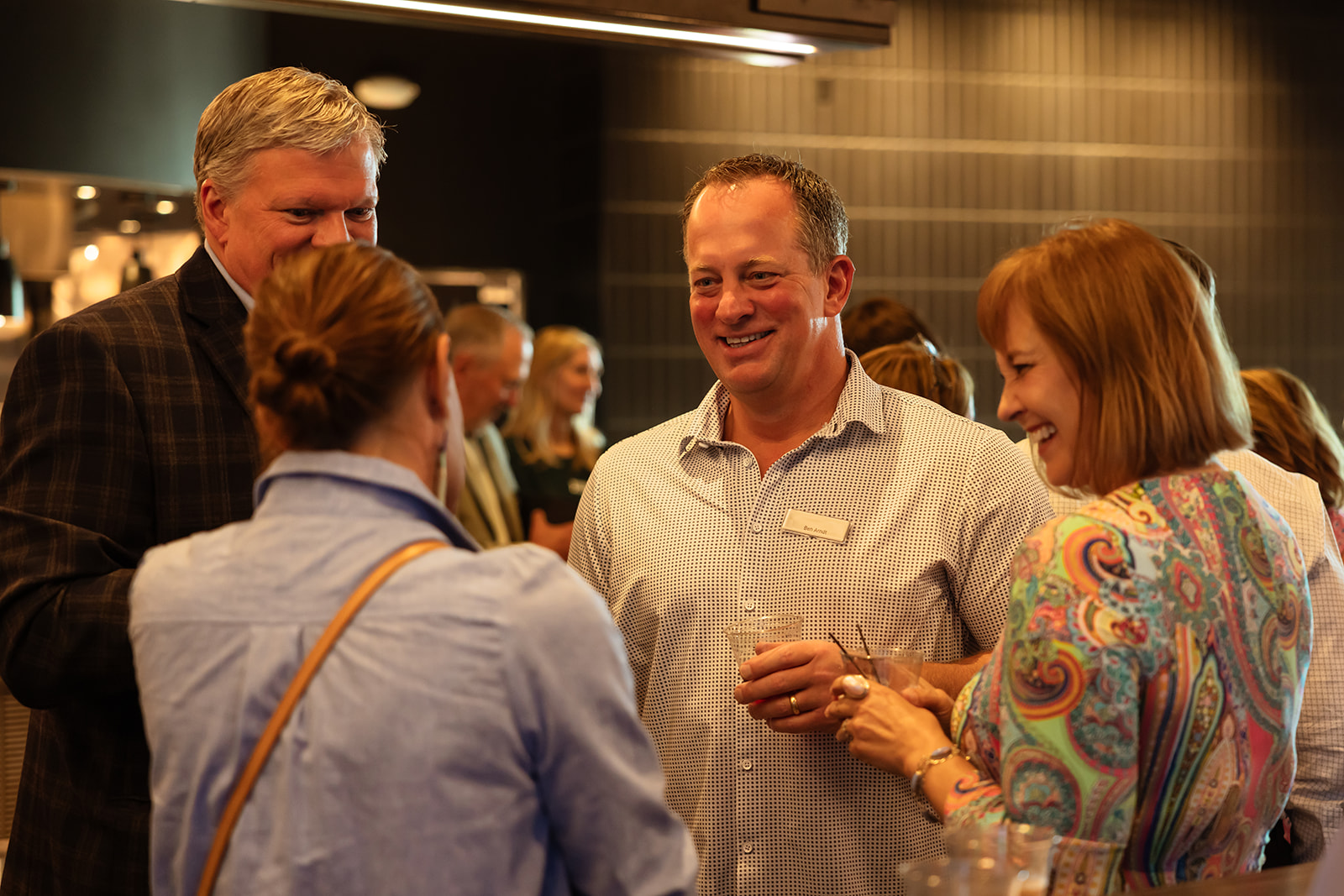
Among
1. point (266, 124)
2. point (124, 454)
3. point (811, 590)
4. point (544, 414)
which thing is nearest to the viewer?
point (124, 454)

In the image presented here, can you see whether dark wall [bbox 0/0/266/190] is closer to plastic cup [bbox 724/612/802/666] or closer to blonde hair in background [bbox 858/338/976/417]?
blonde hair in background [bbox 858/338/976/417]

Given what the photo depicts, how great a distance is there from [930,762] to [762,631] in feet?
1.21

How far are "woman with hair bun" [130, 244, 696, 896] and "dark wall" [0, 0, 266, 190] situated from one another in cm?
436

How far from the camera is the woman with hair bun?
1194 mm

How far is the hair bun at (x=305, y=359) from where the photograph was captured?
124 centimetres

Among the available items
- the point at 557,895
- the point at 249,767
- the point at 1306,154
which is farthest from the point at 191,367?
the point at 1306,154

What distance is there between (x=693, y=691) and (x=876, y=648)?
1.34 ft

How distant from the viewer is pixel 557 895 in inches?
51.3

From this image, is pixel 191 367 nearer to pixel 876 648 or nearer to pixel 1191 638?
pixel 876 648

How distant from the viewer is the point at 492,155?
809cm

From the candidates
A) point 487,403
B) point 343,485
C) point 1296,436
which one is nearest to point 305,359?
point 343,485

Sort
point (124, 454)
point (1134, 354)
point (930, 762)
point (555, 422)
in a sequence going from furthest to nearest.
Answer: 1. point (555, 422)
2. point (124, 454)
3. point (930, 762)
4. point (1134, 354)

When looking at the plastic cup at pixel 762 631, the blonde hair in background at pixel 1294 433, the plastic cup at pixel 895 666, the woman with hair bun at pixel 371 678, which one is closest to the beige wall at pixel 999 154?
the blonde hair in background at pixel 1294 433

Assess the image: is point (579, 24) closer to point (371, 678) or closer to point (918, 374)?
point (918, 374)
